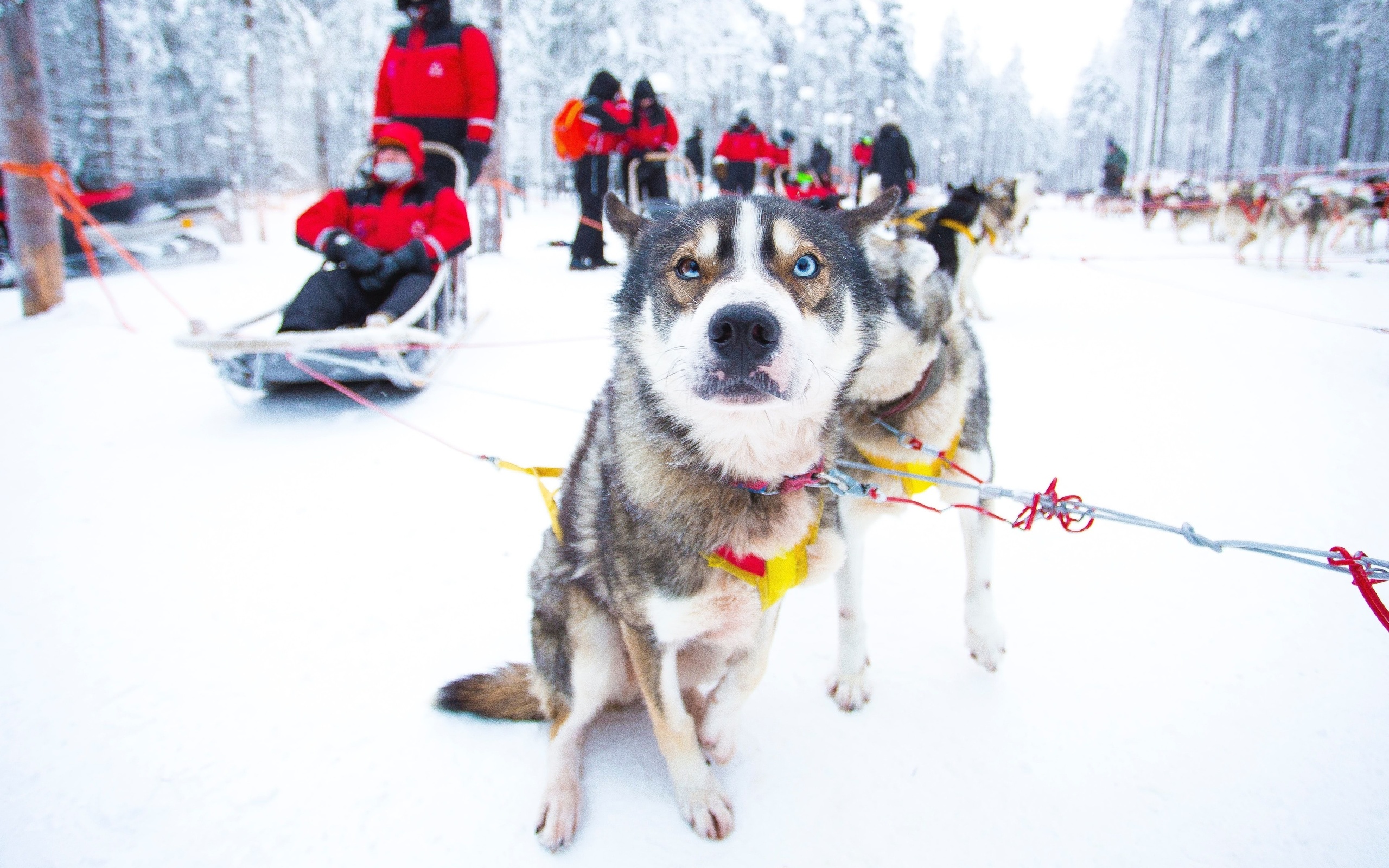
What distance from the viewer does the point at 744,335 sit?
3.53 ft

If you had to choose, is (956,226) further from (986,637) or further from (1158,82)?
(1158,82)

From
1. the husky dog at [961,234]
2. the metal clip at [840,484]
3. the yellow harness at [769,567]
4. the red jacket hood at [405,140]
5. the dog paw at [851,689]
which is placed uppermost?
the red jacket hood at [405,140]

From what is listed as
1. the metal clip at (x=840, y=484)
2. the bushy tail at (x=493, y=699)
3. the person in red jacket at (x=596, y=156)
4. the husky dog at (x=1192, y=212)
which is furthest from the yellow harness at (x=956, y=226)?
the husky dog at (x=1192, y=212)

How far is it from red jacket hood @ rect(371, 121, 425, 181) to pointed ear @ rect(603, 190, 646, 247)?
302 cm

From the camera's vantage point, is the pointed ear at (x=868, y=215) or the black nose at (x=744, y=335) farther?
the pointed ear at (x=868, y=215)

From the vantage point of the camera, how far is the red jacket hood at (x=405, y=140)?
150 inches

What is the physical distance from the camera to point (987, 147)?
43.3 metres

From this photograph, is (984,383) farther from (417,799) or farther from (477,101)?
(477,101)

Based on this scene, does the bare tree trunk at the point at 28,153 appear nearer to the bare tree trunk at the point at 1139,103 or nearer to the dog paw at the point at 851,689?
the dog paw at the point at 851,689

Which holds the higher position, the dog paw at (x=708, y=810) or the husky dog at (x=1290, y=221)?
the husky dog at (x=1290, y=221)

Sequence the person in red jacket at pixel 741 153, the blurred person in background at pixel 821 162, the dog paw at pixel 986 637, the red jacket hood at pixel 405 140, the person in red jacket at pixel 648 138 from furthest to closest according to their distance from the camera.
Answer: the blurred person in background at pixel 821 162
the person in red jacket at pixel 741 153
the person in red jacket at pixel 648 138
the red jacket hood at pixel 405 140
the dog paw at pixel 986 637

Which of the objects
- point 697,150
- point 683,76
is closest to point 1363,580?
point 697,150

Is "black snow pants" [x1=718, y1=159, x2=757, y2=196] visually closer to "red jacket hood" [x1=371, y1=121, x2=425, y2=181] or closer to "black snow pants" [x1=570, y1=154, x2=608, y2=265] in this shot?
"black snow pants" [x1=570, y1=154, x2=608, y2=265]

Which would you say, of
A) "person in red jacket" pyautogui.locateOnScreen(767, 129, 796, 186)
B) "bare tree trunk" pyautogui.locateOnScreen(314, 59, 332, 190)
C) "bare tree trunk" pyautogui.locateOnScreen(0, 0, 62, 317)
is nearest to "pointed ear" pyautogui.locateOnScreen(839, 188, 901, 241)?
"bare tree trunk" pyautogui.locateOnScreen(0, 0, 62, 317)
